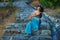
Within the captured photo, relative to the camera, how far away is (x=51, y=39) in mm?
5738

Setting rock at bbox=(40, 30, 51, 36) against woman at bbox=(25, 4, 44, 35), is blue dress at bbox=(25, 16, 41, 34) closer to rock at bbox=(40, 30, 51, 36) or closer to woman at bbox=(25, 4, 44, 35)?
woman at bbox=(25, 4, 44, 35)

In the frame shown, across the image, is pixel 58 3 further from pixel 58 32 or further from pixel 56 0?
pixel 58 32

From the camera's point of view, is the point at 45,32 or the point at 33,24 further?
the point at 45,32

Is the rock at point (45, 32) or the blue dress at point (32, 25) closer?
the blue dress at point (32, 25)

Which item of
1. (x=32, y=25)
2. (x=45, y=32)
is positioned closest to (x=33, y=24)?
(x=32, y=25)

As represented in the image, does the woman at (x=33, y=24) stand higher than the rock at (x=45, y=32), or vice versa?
the woman at (x=33, y=24)

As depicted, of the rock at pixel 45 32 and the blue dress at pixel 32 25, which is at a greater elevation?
the blue dress at pixel 32 25

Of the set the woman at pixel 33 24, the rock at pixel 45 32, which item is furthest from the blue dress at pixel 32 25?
the rock at pixel 45 32

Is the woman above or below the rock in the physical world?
above

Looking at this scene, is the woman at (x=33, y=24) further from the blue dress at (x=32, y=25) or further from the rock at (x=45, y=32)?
the rock at (x=45, y=32)

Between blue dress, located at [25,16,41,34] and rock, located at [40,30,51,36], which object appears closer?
blue dress, located at [25,16,41,34]

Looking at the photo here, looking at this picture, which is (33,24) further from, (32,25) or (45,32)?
(45,32)

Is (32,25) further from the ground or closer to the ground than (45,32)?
further from the ground

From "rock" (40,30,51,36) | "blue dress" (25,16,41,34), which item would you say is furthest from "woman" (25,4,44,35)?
"rock" (40,30,51,36)
